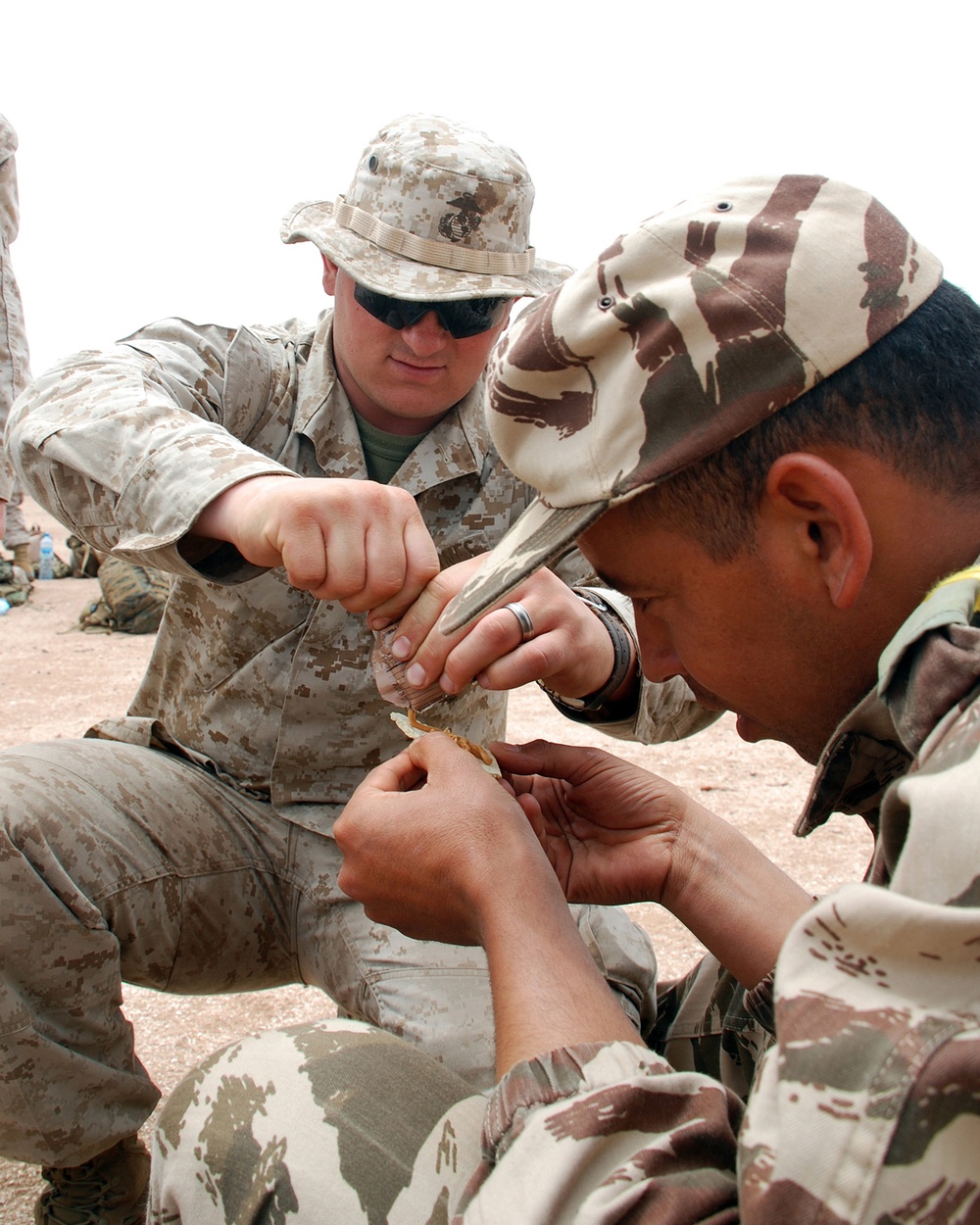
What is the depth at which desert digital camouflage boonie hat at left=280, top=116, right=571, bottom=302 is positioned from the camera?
10.9 feet

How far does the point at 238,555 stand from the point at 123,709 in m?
4.63

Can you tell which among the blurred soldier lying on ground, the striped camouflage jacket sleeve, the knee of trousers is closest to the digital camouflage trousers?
the knee of trousers

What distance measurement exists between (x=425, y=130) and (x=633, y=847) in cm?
235

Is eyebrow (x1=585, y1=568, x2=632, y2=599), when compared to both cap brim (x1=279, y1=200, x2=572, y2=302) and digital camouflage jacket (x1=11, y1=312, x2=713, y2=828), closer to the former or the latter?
digital camouflage jacket (x1=11, y1=312, x2=713, y2=828)

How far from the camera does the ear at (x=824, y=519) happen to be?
4.95 feet

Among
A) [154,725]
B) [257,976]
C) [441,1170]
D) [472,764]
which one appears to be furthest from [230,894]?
[441,1170]

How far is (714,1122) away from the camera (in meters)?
1.41

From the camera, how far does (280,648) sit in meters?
3.29

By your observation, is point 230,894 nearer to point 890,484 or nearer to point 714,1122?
point 714,1122

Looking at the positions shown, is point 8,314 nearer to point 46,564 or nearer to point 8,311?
point 8,311

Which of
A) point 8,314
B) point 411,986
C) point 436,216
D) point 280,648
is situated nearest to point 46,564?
point 8,314

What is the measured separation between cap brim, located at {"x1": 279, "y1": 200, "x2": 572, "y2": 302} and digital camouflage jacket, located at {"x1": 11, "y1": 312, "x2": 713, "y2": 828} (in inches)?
11.1

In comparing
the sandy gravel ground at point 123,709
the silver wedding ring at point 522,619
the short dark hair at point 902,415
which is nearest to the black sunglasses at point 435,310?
the silver wedding ring at point 522,619

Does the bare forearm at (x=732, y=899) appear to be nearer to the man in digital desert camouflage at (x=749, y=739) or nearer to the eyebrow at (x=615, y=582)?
the man in digital desert camouflage at (x=749, y=739)
